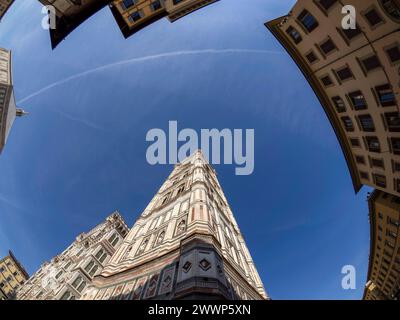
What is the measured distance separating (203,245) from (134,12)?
25798 millimetres

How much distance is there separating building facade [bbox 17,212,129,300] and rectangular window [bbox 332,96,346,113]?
46.4 meters

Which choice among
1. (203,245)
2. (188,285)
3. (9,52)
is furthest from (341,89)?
(9,52)

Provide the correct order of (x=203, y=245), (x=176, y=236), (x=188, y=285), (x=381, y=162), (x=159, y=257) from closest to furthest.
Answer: (x=188, y=285)
(x=203, y=245)
(x=159, y=257)
(x=176, y=236)
(x=381, y=162)

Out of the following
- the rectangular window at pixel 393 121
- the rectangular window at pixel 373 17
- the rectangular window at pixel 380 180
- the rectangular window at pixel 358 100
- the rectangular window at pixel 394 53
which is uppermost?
the rectangular window at pixel 373 17

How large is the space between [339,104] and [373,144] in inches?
206

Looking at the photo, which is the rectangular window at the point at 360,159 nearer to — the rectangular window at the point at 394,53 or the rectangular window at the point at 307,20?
the rectangular window at the point at 394,53

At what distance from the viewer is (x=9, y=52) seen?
74500 mm

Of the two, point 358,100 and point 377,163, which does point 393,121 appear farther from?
point 377,163

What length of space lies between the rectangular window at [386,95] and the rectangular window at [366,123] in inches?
95.8

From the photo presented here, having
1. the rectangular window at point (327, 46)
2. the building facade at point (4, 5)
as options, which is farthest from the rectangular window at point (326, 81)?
the building facade at point (4, 5)

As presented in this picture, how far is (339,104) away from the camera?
850 inches

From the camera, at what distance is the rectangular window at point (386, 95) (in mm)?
16156
